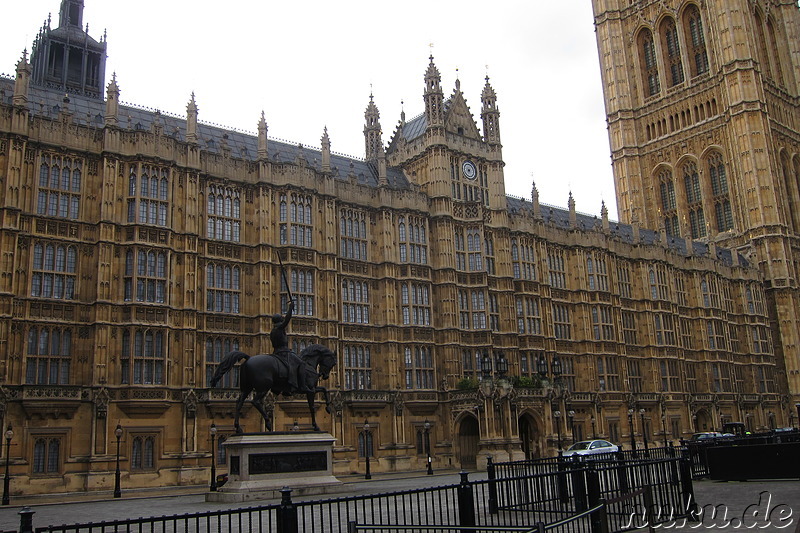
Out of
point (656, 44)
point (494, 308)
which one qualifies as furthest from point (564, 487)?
point (656, 44)

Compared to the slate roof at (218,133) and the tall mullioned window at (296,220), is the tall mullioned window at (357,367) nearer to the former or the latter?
the tall mullioned window at (296,220)

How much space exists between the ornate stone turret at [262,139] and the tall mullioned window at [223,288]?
7022 mm

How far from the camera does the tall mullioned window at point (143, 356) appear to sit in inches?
1448

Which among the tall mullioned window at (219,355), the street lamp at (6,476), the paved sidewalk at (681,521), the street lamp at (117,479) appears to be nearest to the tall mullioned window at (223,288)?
the tall mullioned window at (219,355)

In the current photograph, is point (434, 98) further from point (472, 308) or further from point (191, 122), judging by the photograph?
point (191, 122)

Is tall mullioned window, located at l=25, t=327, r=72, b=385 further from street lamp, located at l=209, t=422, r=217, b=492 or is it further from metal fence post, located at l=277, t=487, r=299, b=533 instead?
metal fence post, located at l=277, t=487, r=299, b=533

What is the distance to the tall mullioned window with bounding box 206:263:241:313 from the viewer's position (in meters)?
41.1

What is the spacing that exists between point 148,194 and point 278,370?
17.3 metres

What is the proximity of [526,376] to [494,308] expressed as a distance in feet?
17.4

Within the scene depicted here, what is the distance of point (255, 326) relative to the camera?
41875mm

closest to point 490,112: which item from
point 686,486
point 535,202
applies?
point 535,202

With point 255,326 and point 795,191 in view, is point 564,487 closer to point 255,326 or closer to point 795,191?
point 255,326

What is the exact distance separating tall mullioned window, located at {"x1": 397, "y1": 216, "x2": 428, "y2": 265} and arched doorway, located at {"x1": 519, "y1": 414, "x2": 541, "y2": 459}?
12.6 metres

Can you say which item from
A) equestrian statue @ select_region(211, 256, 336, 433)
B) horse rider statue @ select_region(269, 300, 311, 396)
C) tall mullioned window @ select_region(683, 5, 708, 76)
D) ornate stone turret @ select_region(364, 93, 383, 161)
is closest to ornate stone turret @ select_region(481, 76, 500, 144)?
ornate stone turret @ select_region(364, 93, 383, 161)
